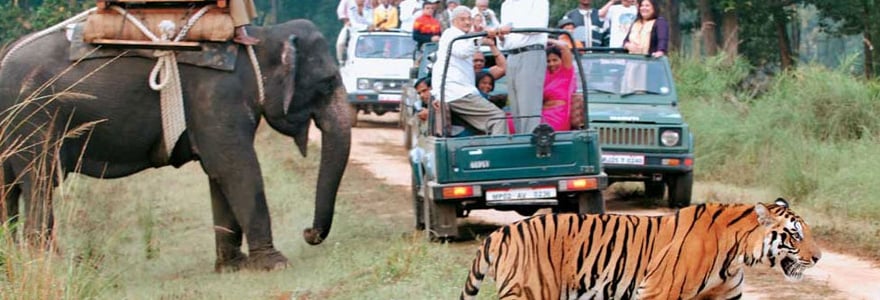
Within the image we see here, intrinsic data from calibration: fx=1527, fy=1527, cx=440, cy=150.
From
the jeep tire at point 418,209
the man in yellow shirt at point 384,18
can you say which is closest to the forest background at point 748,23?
the man in yellow shirt at point 384,18

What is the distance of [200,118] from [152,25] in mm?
818

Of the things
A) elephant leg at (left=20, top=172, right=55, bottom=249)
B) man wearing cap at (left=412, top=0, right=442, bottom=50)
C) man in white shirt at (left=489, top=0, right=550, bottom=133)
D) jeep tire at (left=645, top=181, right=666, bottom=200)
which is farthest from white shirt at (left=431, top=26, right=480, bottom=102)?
man wearing cap at (left=412, top=0, right=442, bottom=50)

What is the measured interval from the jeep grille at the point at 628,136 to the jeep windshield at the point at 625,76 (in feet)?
2.15

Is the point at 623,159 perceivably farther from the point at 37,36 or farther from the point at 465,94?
the point at 37,36

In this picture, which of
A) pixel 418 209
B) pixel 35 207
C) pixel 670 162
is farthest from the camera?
pixel 670 162

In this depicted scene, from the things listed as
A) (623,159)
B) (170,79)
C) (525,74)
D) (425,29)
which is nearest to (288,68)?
(170,79)

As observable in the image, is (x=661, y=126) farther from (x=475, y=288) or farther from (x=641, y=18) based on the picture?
(x=475, y=288)

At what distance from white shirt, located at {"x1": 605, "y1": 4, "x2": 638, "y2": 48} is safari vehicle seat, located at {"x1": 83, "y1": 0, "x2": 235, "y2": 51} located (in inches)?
245

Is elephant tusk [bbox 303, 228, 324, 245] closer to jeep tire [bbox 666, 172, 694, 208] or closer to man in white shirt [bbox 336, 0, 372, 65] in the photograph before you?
jeep tire [bbox 666, 172, 694, 208]

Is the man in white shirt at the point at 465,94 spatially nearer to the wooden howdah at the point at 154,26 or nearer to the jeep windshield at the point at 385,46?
the wooden howdah at the point at 154,26

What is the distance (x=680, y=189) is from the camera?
14.7 metres

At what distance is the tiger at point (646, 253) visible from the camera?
7590 millimetres

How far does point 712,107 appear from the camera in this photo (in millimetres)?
19438

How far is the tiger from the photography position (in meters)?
7.59
